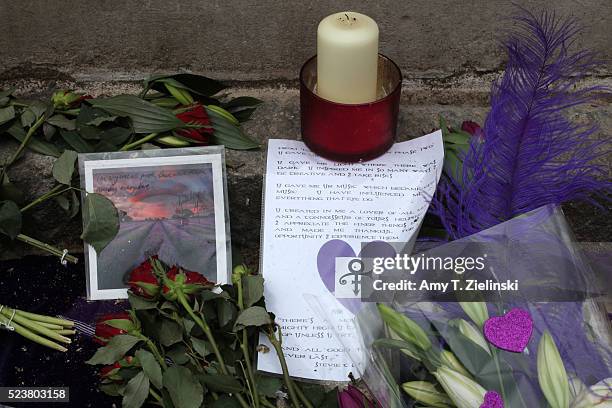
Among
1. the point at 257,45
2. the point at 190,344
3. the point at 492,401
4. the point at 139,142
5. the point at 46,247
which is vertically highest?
the point at 257,45

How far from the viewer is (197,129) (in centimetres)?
105

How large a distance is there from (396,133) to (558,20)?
35cm

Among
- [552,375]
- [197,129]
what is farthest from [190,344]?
[552,375]

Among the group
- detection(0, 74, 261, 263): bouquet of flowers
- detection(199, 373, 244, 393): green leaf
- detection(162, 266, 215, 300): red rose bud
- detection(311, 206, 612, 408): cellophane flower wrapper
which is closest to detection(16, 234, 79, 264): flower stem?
detection(0, 74, 261, 263): bouquet of flowers

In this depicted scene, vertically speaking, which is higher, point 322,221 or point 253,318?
point 322,221

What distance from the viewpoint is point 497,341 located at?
0.69m

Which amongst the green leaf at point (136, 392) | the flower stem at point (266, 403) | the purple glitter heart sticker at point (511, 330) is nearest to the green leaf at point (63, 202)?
the green leaf at point (136, 392)

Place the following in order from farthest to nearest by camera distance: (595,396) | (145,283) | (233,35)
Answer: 1. (233,35)
2. (145,283)
3. (595,396)

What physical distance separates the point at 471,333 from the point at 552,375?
82mm

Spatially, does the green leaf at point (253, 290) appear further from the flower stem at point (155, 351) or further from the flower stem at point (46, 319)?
the flower stem at point (46, 319)

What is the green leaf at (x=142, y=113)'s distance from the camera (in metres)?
1.04

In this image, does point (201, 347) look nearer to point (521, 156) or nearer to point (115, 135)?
point (115, 135)

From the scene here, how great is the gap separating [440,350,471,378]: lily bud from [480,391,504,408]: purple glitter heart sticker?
0.03 m

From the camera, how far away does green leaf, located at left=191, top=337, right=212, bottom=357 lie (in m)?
0.87
